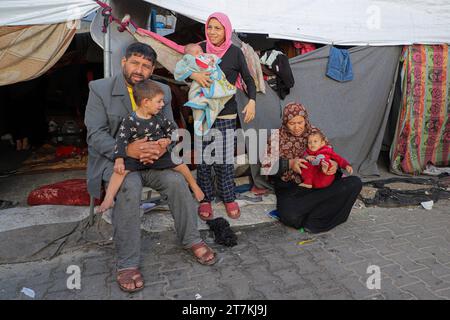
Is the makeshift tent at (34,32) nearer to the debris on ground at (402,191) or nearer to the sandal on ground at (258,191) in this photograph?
the sandal on ground at (258,191)

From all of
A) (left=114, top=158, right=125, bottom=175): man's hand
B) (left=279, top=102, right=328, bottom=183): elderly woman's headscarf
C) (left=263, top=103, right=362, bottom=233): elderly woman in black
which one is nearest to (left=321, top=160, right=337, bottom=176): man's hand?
(left=263, top=103, right=362, bottom=233): elderly woman in black

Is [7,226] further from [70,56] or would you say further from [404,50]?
[404,50]

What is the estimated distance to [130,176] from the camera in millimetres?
2547

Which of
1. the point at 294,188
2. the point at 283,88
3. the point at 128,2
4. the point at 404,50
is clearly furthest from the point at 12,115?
the point at 404,50

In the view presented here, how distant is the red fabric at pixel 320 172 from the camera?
11.1 feet

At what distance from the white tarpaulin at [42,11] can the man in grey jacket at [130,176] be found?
88 centimetres

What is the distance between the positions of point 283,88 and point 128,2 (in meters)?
1.93

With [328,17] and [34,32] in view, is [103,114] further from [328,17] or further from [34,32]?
[328,17]

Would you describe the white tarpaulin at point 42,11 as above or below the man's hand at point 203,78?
above

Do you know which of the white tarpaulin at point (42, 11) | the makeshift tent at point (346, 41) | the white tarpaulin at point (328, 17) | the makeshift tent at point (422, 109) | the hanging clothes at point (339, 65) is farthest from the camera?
the makeshift tent at point (422, 109)

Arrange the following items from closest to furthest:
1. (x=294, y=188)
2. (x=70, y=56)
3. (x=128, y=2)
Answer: (x=294, y=188) < (x=128, y=2) < (x=70, y=56)

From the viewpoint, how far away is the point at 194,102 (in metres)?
3.32

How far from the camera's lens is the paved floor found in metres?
2.44

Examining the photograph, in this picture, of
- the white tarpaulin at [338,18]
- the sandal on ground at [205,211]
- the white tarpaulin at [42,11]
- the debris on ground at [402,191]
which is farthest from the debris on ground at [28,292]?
the debris on ground at [402,191]
